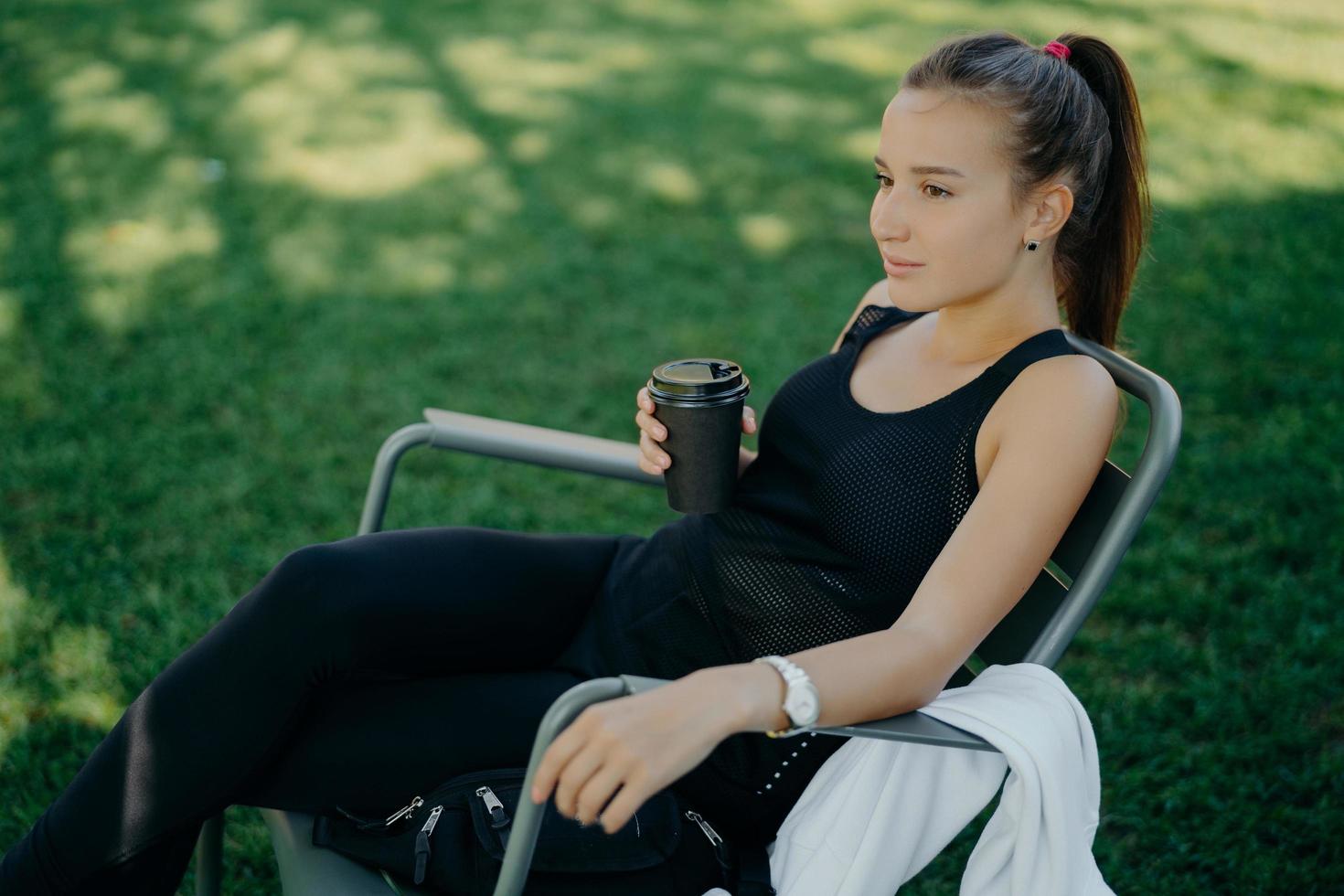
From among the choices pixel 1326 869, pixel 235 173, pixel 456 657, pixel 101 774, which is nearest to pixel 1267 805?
pixel 1326 869

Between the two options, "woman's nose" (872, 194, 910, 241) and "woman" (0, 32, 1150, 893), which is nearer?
"woman" (0, 32, 1150, 893)

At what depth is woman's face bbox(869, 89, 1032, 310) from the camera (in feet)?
5.37

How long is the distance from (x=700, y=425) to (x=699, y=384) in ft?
0.23

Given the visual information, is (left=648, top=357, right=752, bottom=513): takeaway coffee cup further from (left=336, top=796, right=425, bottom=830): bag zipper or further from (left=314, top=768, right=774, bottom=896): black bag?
(left=336, top=796, right=425, bottom=830): bag zipper

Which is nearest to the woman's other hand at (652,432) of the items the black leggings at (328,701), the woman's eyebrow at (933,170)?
the black leggings at (328,701)

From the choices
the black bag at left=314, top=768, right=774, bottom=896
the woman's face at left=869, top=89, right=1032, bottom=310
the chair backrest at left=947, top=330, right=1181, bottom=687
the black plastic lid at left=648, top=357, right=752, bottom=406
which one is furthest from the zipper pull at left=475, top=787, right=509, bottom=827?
the woman's face at left=869, top=89, right=1032, bottom=310

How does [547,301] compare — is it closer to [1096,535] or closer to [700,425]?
[700,425]

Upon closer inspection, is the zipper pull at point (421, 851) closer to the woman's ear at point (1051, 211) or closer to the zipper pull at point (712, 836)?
the zipper pull at point (712, 836)

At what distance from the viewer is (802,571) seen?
1.70 metres

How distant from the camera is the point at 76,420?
3744 millimetres

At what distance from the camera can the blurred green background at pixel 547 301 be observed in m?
2.65

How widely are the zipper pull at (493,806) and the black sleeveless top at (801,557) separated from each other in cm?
27

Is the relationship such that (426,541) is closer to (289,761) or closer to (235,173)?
(289,761)

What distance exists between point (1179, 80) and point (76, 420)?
18.9 ft
